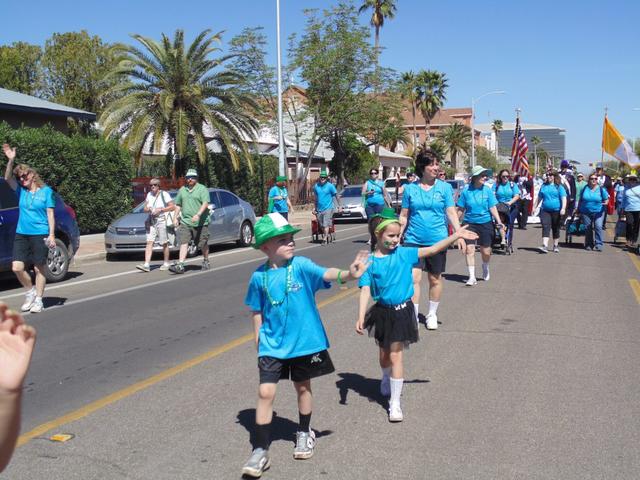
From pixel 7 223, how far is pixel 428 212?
6766mm

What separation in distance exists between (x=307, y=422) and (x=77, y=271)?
10.5m

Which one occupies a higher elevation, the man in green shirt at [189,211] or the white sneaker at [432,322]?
the man in green shirt at [189,211]

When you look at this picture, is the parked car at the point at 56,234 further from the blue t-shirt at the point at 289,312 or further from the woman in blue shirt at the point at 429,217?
the blue t-shirt at the point at 289,312

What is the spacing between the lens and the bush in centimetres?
1884

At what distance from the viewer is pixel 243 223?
17.8 metres

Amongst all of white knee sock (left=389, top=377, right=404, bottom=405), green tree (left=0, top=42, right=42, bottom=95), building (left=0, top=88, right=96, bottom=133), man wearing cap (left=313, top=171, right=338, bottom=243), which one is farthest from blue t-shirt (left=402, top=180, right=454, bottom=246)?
green tree (left=0, top=42, right=42, bottom=95)

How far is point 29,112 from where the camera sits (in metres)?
22.7

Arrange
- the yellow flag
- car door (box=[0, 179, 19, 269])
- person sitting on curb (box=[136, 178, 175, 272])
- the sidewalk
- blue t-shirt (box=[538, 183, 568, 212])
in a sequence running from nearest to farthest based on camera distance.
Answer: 1. car door (box=[0, 179, 19, 269])
2. person sitting on curb (box=[136, 178, 175, 272])
3. the sidewalk
4. blue t-shirt (box=[538, 183, 568, 212])
5. the yellow flag

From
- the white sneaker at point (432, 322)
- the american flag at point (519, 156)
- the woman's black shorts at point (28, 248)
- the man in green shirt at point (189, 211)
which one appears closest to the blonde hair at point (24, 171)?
the woman's black shorts at point (28, 248)

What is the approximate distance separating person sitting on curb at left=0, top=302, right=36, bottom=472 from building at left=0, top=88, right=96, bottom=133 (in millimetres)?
21178

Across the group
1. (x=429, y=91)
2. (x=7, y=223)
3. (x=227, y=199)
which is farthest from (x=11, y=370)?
(x=429, y=91)

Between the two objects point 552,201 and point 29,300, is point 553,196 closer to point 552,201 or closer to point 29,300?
point 552,201

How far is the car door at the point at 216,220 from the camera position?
16.3 meters

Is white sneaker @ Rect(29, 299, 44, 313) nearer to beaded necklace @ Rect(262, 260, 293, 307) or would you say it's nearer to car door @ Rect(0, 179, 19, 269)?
car door @ Rect(0, 179, 19, 269)
